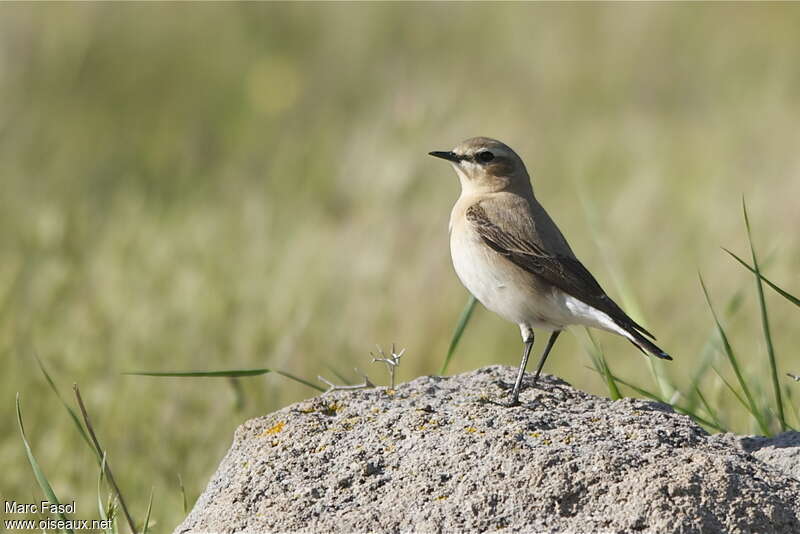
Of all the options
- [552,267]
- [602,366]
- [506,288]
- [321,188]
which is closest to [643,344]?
[602,366]

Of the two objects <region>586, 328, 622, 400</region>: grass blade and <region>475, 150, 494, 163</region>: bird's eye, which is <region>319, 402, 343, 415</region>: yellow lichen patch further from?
<region>475, 150, 494, 163</region>: bird's eye

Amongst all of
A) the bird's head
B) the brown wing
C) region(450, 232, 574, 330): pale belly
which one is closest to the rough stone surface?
the brown wing

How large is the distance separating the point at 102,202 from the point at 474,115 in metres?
4.27

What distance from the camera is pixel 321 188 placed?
11.0 m

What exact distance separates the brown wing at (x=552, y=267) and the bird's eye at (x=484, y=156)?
20.9 inches

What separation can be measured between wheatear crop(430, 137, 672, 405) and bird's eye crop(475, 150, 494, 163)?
318mm

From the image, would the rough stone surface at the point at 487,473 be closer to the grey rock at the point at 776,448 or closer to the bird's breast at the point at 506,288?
the grey rock at the point at 776,448

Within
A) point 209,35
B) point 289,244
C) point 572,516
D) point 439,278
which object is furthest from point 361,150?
point 572,516

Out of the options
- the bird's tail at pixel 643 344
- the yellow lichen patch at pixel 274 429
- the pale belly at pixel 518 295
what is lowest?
the bird's tail at pixel 643 344

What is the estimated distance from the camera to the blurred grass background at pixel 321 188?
7.26m

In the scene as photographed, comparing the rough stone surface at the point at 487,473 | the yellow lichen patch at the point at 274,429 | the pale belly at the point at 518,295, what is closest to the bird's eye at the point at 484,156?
the pale belly at the point at 518,295

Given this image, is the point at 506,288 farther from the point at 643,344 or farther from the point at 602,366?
the point at 643,344

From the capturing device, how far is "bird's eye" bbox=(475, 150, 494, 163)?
5.99 m

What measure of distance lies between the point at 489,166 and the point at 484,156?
0.06 m
